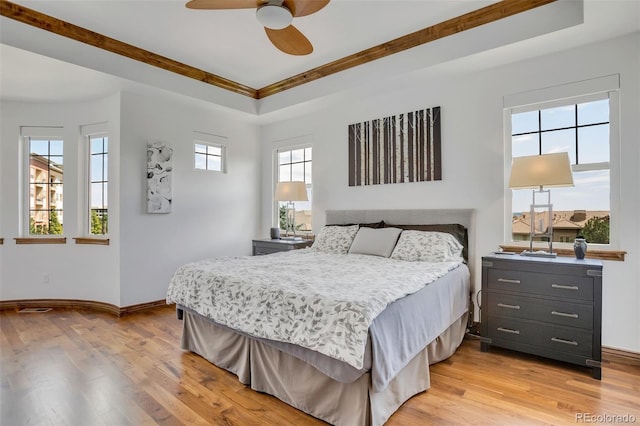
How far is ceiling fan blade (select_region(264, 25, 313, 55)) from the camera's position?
250 centimetres

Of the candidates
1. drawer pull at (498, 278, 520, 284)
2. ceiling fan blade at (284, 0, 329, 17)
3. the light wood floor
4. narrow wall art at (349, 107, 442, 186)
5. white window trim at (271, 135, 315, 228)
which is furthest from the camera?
white window trim at (271, 135, 315, 228)

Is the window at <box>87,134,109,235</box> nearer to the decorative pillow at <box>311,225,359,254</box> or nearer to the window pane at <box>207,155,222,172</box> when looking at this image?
the window pane at <box>207,155,222,172</box>

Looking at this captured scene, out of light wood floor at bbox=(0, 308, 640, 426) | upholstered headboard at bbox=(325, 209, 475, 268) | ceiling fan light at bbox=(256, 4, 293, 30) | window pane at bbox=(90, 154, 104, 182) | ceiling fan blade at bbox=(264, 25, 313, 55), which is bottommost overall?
light wood floor at bbox=(0, 308, 640, 426)

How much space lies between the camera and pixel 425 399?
2045 mm

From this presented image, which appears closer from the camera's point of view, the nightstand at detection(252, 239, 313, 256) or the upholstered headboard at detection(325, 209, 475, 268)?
the upholstered headboard at detection(325, 209, 475, 268)

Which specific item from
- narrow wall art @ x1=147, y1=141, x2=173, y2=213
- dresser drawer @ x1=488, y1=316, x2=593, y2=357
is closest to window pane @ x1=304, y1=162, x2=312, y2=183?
narrow wall art @ x1=147, y1=141, x2=173, y2=213

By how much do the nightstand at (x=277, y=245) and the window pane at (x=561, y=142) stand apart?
9.09 feet

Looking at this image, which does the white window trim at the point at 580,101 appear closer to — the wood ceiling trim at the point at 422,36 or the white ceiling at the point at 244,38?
the white ceiling at the point at 244,38

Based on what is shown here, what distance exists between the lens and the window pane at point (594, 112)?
108 inches

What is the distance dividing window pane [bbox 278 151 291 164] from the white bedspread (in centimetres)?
238

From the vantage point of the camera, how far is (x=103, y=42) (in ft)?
10.4

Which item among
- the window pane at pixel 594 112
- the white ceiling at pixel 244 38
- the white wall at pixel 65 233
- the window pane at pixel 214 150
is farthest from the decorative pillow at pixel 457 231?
the white wall at pixel 65 233

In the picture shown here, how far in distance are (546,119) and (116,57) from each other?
13.5 ft

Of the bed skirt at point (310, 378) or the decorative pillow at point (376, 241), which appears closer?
the bed skirt at point (310, 378)
